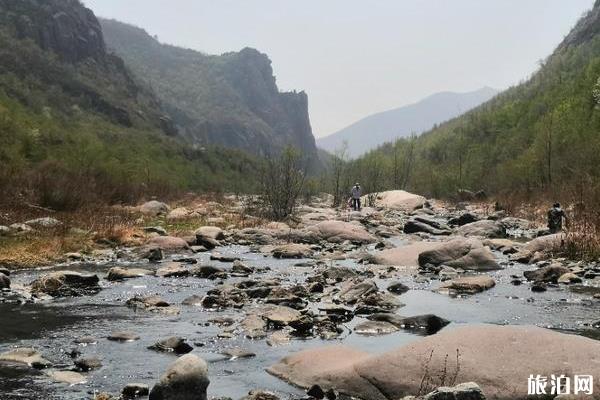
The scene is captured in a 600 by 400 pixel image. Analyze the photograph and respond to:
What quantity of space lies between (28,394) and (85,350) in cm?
176

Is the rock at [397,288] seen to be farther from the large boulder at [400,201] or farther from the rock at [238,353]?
the large boulder at [400,201]

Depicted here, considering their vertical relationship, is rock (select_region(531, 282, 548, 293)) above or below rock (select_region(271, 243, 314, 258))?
below

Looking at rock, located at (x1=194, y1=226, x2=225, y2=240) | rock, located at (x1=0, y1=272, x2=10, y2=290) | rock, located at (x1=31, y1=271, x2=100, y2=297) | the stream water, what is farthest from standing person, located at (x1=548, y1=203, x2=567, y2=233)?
rock, located at (x1=0, y1=272, x2=10, y2=290)

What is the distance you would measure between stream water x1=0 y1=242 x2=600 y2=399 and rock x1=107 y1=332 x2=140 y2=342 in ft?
0.30

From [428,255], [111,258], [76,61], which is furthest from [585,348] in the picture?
[76,61]

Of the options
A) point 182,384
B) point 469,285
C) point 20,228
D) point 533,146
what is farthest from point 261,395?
point 533,146

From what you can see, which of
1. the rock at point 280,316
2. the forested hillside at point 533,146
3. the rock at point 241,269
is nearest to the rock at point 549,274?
the forested hillside at point 533,146

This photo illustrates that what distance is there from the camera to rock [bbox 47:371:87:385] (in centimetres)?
632

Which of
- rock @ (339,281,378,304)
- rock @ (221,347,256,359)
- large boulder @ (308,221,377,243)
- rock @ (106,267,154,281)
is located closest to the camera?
rock @ (221,347,256,359)

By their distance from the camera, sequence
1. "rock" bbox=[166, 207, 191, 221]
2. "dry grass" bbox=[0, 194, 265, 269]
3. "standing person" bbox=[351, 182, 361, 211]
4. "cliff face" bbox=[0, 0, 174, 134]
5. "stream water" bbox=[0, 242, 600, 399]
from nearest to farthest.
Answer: "stream water" bbox=[0, 242, 600, 399] < "dry grass" bbox=[0, 194, 265, 269] < "rock" bbox=[166, 207, 191, 221] < "standing person" bbox=[351, 182, 361, 211] < "cliff face" bbox=[0, 0, 174, 134]

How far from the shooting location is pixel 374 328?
888cm

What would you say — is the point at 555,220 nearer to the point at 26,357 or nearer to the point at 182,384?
the point at 182,384

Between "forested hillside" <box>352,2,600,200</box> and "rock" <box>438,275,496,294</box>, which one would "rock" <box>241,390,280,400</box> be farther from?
"forested hillside" <box>352,2,600,200</box>

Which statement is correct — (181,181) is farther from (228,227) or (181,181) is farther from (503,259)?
(503,259)
